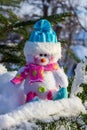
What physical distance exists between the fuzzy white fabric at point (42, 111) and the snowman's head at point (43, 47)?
1.23 ft

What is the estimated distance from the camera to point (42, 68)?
6.20 ft

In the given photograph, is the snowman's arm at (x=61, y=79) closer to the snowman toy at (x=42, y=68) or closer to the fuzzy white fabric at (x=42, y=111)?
the snowman toy at (x=42, y=68)

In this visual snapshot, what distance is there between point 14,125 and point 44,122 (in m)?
0.10

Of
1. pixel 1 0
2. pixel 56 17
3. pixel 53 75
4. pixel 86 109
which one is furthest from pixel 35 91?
pixel 1 0

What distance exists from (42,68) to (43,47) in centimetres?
10

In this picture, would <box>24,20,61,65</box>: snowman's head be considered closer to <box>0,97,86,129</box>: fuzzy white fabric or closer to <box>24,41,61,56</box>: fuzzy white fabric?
<box>24,41,61,56</box>: fuzzy white fabric

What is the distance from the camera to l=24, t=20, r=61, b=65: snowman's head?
1.87 m

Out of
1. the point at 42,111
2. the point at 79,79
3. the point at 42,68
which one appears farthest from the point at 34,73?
the point at 42,111

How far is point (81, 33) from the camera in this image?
13789 millimetres

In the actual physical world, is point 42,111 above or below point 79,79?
below

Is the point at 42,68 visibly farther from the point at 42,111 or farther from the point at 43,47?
the point at 42,111

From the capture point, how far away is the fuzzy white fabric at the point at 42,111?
1.39 m

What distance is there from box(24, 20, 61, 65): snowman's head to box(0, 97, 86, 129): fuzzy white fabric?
14.8 inches

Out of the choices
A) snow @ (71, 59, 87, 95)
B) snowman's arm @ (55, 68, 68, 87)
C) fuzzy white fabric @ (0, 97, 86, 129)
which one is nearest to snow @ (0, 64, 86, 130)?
fuzzy white fabric @ (0, 97, 86, 129)
